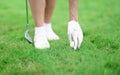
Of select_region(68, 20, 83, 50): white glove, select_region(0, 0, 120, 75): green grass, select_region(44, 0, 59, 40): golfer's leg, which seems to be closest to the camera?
select_region(0, 0, 120, 75): green grass

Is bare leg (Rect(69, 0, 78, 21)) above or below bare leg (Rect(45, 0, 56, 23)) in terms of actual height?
above

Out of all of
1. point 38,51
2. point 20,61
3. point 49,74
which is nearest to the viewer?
point 49,74

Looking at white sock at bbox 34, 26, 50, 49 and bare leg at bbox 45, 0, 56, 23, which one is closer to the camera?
white sock at bbox 34, 26, 50, 49

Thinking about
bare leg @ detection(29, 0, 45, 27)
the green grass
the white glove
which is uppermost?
bare leg @ detection(29, 0, 45, 27)

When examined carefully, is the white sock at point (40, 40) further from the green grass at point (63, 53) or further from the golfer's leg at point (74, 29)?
the golfer's leg at point (74, 29)

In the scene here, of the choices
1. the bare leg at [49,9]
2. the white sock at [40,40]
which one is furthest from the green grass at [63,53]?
the bare leg at [49,9]

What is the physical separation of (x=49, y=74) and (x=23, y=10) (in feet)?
14.1

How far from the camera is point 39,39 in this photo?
12.7 ft

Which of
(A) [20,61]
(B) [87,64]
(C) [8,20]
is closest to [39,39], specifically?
(A) [20,61]

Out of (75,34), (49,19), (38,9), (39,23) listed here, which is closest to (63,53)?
(75,34)

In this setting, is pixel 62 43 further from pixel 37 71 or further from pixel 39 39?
pixel 37 71

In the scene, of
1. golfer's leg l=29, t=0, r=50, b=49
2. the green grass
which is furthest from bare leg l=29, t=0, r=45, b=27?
the green grass

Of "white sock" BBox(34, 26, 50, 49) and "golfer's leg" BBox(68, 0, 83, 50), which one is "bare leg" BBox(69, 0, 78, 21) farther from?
"white sock" BBox(34, 26, 50, 49)

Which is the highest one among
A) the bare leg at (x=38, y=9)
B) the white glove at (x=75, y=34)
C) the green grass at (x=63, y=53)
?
the bare leg at (x=38, y=9)
